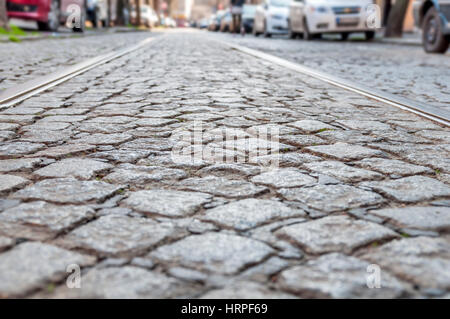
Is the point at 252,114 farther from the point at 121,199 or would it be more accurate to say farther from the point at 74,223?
the point at 74,223

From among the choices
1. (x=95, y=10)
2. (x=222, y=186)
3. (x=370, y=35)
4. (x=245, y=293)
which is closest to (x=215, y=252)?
(x=245, y=293)

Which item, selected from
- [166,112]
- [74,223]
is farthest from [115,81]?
[74,223]

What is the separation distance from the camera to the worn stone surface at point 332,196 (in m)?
2.16

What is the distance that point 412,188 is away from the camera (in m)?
2.39

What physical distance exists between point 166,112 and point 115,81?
214cm

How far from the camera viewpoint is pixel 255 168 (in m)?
2.68

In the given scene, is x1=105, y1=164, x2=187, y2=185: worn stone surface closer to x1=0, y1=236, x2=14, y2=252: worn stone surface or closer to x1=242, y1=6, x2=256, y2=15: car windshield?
x1=0, y1=236, x2=14, y2=252: worn stone surface

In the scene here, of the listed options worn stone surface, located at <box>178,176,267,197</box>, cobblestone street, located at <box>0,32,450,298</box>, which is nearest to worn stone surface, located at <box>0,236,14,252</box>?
cobblestone street, located at <box>0,32,450,298</box>

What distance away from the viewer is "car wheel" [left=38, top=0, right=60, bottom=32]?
52.0 ft

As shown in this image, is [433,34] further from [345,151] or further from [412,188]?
[412,188]

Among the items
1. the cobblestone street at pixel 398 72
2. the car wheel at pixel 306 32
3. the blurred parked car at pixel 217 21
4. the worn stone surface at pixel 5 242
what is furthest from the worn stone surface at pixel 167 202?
the blurred parked car at pixel 217 21

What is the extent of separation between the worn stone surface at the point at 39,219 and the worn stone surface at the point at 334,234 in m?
0.74

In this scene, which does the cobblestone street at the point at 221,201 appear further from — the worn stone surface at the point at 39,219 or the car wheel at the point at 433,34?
the car wheel at the point at 433,34

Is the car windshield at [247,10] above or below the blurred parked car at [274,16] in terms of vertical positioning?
above
